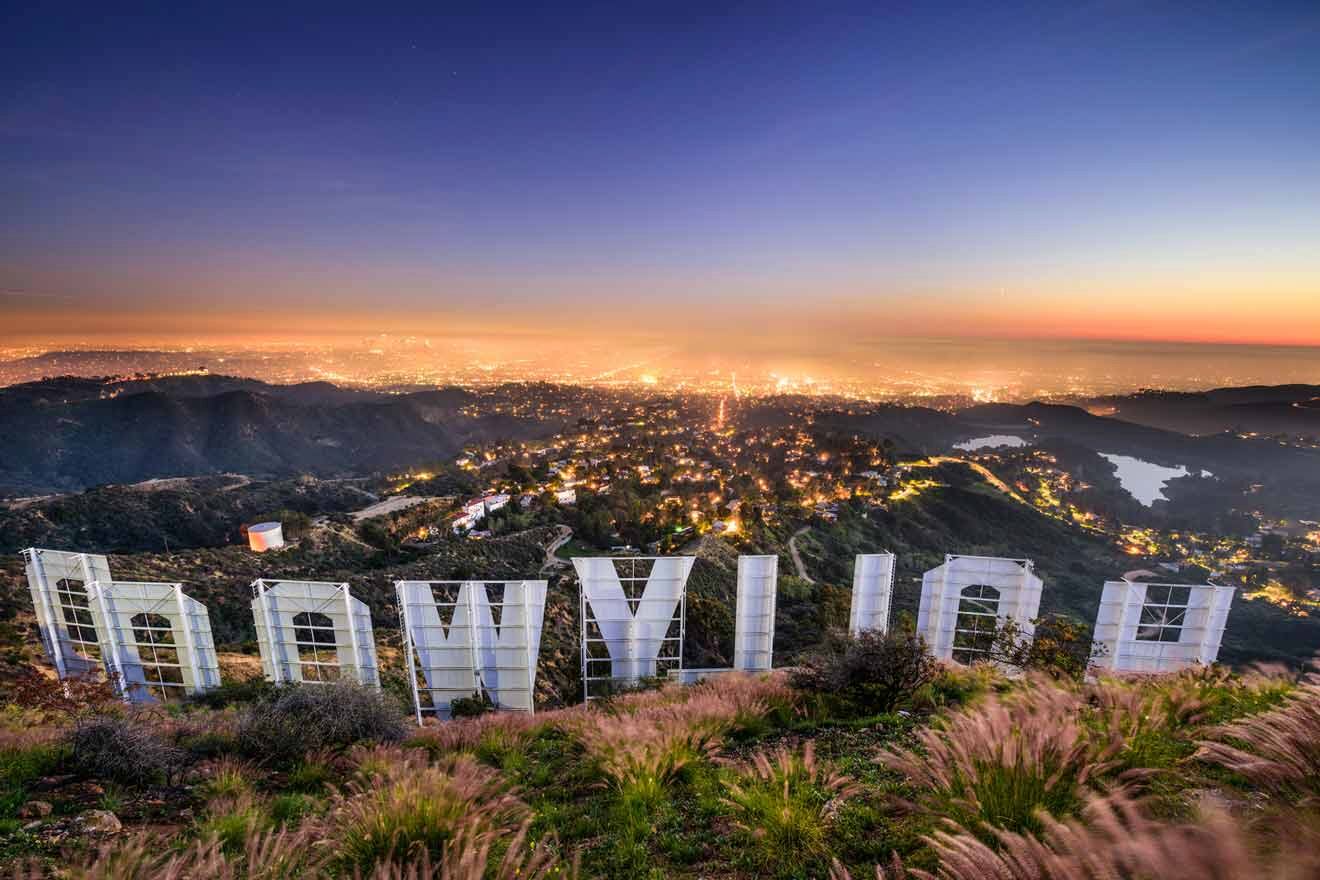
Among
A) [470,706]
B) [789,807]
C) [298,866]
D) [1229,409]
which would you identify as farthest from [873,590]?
[1229,409]

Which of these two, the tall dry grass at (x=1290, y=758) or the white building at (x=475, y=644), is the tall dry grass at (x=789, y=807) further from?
the white building at (x=475, y=644)

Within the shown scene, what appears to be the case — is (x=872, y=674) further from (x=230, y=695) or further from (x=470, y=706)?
(x=230, y=695)

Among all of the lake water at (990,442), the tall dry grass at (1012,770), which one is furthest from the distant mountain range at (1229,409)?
the tall dry grass at (1012,770)

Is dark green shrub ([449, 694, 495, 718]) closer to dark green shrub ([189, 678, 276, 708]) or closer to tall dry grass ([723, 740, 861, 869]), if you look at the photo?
dark green shrub ([189, 678, 276, 708])

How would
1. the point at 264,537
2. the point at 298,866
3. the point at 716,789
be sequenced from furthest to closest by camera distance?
the point at 264,537, the point at 716,789, the point at 298,866

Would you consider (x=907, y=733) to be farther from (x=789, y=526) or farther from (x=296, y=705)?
(x=789, y=526)

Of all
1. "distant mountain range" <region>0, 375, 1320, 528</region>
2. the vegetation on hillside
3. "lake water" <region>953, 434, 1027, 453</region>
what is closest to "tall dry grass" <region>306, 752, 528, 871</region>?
the vegetation on hillside

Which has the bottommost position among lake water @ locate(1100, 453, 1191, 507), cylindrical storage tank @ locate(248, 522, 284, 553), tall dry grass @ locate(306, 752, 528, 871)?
lake water @ locate(1100, 453, 1191, 507)
